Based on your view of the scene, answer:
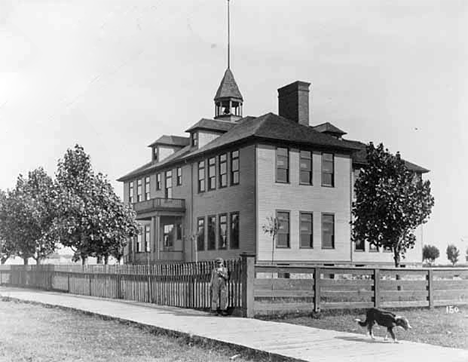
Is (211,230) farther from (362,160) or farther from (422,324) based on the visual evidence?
(422,324)

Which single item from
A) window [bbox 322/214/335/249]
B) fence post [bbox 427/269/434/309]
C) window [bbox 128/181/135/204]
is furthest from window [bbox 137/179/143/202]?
fence post [bbox 427/269/434/309]

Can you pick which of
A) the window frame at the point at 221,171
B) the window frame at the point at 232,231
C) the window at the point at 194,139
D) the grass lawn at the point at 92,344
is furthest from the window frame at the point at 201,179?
the grass lawn at the point at 92,344

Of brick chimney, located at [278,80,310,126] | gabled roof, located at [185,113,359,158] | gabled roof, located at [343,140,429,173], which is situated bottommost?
gabled roof, located at [343,140,429,173]

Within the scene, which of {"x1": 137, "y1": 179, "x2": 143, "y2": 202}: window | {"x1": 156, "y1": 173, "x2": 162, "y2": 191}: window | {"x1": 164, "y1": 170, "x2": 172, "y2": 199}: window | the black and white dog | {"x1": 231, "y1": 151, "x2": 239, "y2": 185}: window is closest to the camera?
the black and white dog

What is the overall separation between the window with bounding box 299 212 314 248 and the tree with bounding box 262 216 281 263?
5.97ft

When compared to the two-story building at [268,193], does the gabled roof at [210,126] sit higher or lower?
higher

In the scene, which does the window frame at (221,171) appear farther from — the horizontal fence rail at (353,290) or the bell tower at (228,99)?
the horizontal fence rail at (353,290)

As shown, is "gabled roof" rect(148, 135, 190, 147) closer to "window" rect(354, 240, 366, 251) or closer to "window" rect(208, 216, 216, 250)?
"window" rect(208, 216, 216, 250)

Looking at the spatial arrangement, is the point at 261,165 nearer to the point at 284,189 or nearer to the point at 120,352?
the point at 284,189

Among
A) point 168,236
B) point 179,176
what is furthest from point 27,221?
point 179,176

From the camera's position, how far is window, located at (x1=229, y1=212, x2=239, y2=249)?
101 feet

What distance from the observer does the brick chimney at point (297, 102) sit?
3467cm

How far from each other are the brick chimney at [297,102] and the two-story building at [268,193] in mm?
59

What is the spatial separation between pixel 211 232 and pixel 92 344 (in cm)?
2356
